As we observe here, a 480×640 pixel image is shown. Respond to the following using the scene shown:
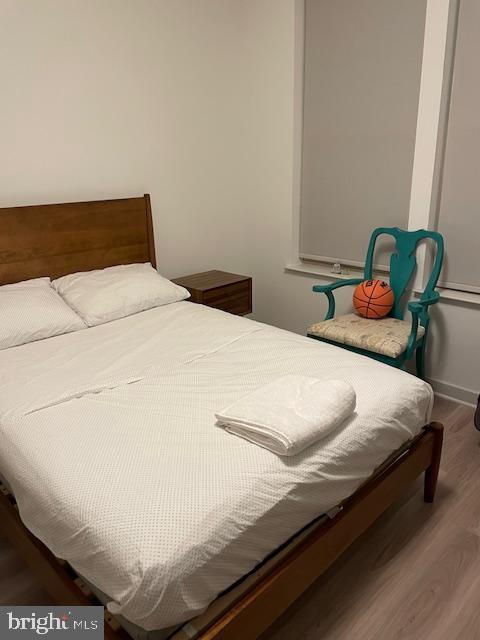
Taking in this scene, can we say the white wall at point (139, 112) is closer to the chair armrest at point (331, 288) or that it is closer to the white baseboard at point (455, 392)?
the chair armrest at point (331, 288)

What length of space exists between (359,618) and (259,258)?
2.66 meters

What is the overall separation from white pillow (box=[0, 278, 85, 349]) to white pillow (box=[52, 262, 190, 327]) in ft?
0.25

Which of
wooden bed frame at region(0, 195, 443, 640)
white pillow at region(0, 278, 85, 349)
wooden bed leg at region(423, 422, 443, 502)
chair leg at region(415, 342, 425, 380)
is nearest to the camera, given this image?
wooden bed frame at region(0, 195, 443, 640)

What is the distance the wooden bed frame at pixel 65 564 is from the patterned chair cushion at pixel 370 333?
64 cm

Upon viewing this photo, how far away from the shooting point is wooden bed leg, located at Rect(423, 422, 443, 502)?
6.46 feet

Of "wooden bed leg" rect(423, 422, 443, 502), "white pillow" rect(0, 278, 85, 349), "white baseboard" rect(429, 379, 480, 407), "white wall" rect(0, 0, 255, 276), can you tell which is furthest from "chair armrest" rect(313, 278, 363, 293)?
"white pillow" rect(0, 278, 85, 349)

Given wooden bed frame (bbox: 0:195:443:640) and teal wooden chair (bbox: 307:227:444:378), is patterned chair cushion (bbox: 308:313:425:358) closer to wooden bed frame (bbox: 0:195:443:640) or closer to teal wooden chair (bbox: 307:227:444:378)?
teal wooden chair (bbox: 307:227:444:378)

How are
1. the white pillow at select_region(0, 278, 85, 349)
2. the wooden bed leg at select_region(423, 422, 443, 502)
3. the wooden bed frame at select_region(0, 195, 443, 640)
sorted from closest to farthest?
the wooden bed frame at select_region(0, 195, 443, 640), the wooden bed leg at select_region(423, 422, 443, 502), the white pillow at select_region(0, 278, 85, 349)

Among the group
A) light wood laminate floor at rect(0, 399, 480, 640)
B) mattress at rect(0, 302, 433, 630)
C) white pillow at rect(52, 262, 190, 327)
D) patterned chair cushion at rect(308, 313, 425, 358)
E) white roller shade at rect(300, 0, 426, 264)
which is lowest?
light wood laminate floor at rect(0, 399, 480, 640)

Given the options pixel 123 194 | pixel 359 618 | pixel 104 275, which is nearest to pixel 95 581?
pixel 359 618

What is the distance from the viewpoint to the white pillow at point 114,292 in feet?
8.29

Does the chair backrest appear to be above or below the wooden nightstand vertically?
above

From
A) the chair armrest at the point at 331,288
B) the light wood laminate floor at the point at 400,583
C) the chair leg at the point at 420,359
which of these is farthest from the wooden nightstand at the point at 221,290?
the light wood laminate floor at the point at 400,583

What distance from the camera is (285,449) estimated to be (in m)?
1.38
